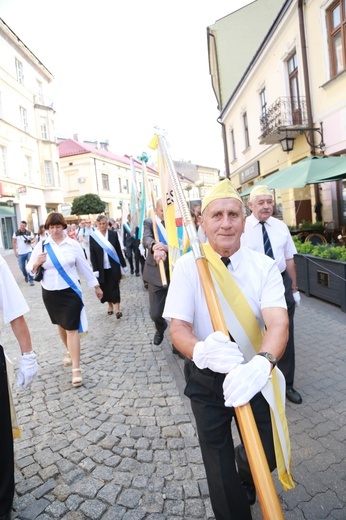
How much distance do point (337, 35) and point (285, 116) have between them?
9.40 feet

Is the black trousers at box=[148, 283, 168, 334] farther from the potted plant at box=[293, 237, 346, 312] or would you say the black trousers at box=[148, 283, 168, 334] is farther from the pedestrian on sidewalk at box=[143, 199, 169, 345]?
the potted plant at box=[293, 237, 346, 312]

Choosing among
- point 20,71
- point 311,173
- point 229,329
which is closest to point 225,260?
point 229,329

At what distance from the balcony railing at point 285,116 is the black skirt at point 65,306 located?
9.98 metres

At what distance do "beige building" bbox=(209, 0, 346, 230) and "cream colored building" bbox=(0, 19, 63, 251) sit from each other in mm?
15774

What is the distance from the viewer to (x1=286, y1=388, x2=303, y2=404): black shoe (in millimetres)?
3150

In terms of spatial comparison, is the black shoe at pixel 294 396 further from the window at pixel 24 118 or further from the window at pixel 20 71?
the window at pixel 20 71

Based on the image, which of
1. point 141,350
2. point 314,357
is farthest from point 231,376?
point 141,350

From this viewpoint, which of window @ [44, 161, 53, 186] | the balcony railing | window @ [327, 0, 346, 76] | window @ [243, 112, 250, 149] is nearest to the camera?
window @ [327, 0, 346, 76]

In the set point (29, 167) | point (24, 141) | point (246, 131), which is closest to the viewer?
point (246, 131)

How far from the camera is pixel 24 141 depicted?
2606 cm

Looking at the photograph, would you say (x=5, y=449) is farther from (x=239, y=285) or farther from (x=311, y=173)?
(x=311, y=173)

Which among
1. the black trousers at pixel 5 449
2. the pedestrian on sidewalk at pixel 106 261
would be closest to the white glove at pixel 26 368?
the black trousers at pixel 5 449

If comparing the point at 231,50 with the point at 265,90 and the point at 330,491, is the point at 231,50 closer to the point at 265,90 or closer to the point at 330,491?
the point at 265,90

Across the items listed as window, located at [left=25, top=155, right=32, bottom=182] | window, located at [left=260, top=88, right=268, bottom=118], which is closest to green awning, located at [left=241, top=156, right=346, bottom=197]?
window, located at [left=260, top=88, right=268, bottom=118]
